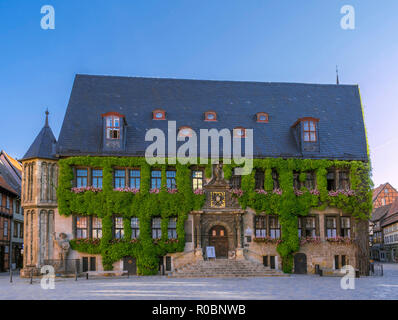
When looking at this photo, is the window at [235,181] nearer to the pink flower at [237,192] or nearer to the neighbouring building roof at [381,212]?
the pink flower at [237,192]

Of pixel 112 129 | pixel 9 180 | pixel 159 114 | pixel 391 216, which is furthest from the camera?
pixel 391 216

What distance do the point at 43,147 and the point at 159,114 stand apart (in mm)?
8408

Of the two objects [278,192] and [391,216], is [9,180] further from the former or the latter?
[391,216]

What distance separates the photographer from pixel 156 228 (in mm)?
32938

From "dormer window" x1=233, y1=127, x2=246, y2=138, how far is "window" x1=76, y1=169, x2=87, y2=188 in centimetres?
1081

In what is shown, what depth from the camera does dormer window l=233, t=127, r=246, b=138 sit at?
3531 cm

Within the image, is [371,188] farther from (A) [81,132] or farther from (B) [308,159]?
(A) [81,132]

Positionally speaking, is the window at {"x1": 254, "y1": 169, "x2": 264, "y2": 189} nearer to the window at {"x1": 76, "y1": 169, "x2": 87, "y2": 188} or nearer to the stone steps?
the stone steps

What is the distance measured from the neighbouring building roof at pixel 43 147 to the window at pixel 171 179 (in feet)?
25.3

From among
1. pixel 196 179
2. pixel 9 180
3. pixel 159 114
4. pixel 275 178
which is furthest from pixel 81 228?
pixel 9 180

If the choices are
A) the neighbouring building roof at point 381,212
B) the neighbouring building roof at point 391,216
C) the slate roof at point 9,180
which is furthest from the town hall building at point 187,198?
the neighbouring building roof at point 381,212

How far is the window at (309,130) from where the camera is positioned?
116ft

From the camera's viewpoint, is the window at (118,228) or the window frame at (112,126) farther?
the window frame at (112,126)

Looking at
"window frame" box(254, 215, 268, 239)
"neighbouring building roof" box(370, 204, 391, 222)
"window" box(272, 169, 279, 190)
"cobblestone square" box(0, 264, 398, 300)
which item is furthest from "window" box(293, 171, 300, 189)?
"neighbouring building roof" box(370, 204, 391, 222)
